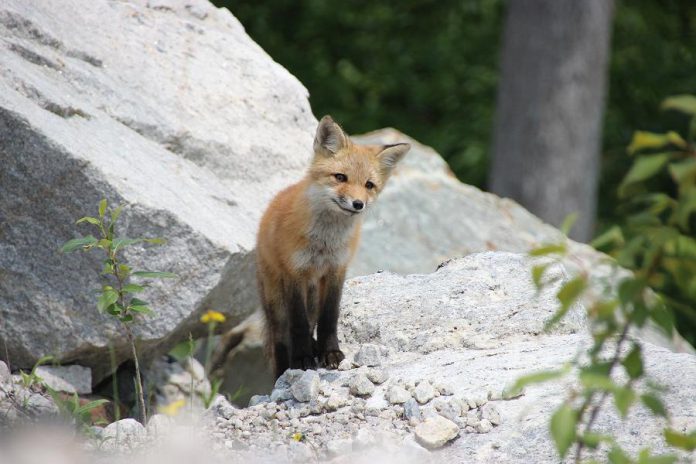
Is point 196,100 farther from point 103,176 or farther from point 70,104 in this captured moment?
point 103,176

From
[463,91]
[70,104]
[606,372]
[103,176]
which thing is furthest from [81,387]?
[463,91]

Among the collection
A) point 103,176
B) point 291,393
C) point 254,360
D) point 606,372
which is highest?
point 606,372

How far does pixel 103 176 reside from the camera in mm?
4512

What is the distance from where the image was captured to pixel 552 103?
963 cm

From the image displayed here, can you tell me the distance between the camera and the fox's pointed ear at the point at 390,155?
17.5 ft

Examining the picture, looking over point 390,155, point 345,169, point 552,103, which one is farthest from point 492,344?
point 552,103

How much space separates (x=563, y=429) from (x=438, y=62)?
10929 mm

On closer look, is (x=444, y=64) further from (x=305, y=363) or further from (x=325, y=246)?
(x=305, y=363)

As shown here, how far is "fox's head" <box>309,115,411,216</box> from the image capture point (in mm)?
4863

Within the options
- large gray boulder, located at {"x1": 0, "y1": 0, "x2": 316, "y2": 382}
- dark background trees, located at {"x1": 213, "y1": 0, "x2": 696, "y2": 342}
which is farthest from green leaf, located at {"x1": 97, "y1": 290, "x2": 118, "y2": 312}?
dark background trees, located at {"x1": 213, "y1": 0, "x2": 696, "y2": 342}

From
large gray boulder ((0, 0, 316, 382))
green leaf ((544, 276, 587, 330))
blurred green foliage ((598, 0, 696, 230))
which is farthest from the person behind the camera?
blurred green foliage ((598, 0, 696, 230))

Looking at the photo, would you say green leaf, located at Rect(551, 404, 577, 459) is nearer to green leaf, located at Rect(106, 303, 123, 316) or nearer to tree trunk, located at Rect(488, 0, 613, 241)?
green leaf, located at Rect(106, 303, 123, 316)

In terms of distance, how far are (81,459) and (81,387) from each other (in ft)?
5.80

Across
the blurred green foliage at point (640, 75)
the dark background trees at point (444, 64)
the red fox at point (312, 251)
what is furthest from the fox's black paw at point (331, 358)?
the blurred green foliage at point (640, 75)
